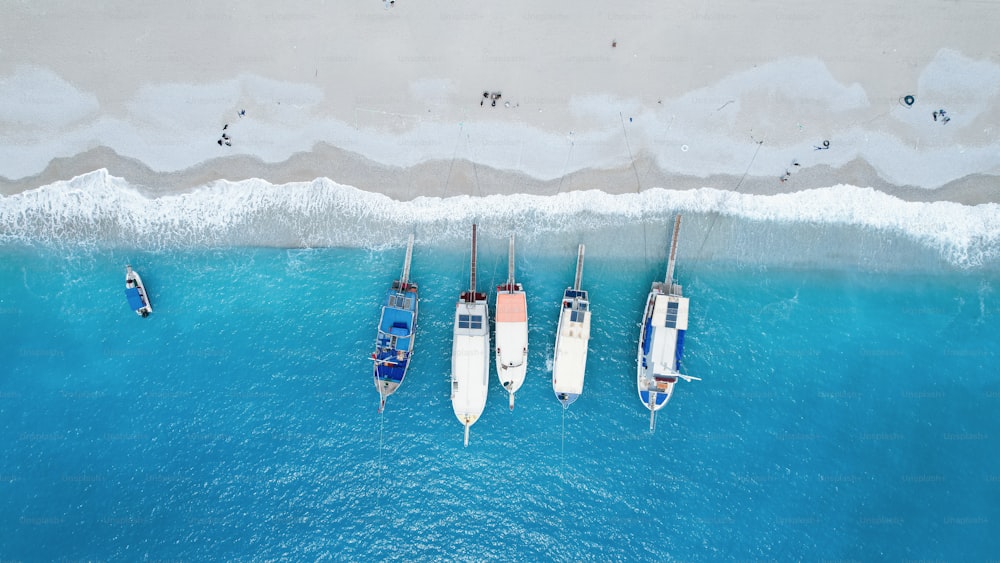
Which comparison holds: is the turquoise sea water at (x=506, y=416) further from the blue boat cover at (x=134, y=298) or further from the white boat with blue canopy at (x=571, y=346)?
the white boat with blue canopy at (x=571, y=346)

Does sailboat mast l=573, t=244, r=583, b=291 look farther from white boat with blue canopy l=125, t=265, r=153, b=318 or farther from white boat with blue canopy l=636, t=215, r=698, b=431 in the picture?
white boat with blue canopy l=125, t=265, r=153, b=318

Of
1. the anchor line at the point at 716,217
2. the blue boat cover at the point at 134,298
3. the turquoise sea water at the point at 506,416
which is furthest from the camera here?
the anchor line at the point at 716,217

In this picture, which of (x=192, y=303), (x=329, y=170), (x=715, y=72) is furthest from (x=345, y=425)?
(x=715, y=72)

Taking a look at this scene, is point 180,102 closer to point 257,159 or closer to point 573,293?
point 257,159

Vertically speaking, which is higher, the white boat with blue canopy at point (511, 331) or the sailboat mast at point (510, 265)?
the sailboat mast at point (510, 265)

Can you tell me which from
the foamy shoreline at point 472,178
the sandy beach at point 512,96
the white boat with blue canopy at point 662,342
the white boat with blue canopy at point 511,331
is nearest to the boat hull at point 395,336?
the white boat with blue canopy at point 511,331

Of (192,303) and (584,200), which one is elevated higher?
(584,200)
